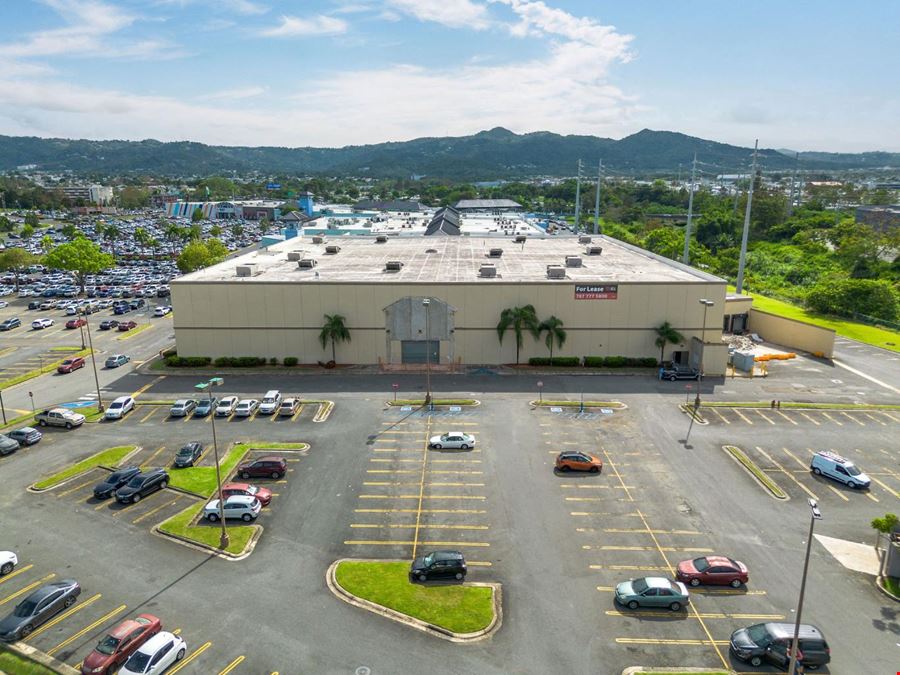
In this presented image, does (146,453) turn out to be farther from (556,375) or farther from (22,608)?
(556,375)

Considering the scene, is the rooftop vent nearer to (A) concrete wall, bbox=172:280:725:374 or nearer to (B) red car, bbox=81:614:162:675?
(A) concrete wall, bbox=172:280:725:374

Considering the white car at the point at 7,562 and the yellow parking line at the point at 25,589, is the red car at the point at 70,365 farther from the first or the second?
the yellow parking line at the point at 25,589

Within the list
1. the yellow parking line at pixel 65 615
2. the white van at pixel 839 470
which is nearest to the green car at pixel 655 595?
the white van at pixel 839 470

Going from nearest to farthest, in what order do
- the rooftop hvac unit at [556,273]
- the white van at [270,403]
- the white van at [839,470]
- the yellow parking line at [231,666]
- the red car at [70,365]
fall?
the yellow parking line at [231,666]
the white van at [839,470]
the white van at [270,403]
the red car at [70,365]
the rooftop hvac unit at [556,273]

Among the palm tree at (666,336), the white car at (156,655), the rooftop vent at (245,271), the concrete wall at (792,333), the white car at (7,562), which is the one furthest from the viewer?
the concrete wall at (792,333)

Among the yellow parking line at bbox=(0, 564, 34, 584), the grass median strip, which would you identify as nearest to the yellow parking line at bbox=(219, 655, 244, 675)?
the yellow parking line at bbox=(0, 564, 34, 584)

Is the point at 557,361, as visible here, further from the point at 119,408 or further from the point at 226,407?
the point at 119,408
